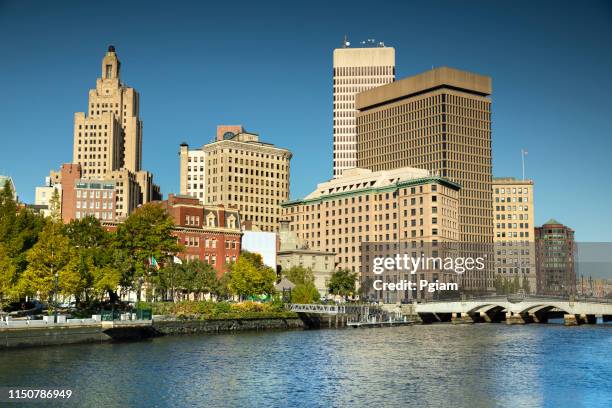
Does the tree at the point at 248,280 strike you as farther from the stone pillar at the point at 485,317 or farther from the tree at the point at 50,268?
the stone pillar at the point at 485,317

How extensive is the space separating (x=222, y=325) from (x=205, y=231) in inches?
1907

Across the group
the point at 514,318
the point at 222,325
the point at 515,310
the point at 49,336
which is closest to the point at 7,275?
the point at 49,336

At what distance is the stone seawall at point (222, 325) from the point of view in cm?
12269

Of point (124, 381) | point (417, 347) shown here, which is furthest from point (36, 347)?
point (417, 347)

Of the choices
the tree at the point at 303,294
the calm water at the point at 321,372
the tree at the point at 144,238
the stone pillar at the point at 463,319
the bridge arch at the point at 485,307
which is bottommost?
the stone pillar at the point at 463,319

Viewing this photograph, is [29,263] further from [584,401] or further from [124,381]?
[584,401]

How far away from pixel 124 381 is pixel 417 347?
50341 mm

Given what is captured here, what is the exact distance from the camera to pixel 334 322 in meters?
160

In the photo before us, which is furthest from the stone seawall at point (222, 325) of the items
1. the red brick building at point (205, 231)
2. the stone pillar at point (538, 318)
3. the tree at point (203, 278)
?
the stone pillar at point (538, 318)

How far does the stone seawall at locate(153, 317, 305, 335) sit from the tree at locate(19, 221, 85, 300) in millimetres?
16635

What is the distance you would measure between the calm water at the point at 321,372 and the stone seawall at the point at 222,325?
662 cm

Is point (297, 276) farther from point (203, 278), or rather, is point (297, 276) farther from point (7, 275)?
point (7, 275)

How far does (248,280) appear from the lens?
6368 inches

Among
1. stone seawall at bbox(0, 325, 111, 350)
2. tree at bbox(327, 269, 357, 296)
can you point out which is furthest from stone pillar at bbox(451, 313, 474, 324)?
stone seawall at bbox(0, 325, 111, 350)
